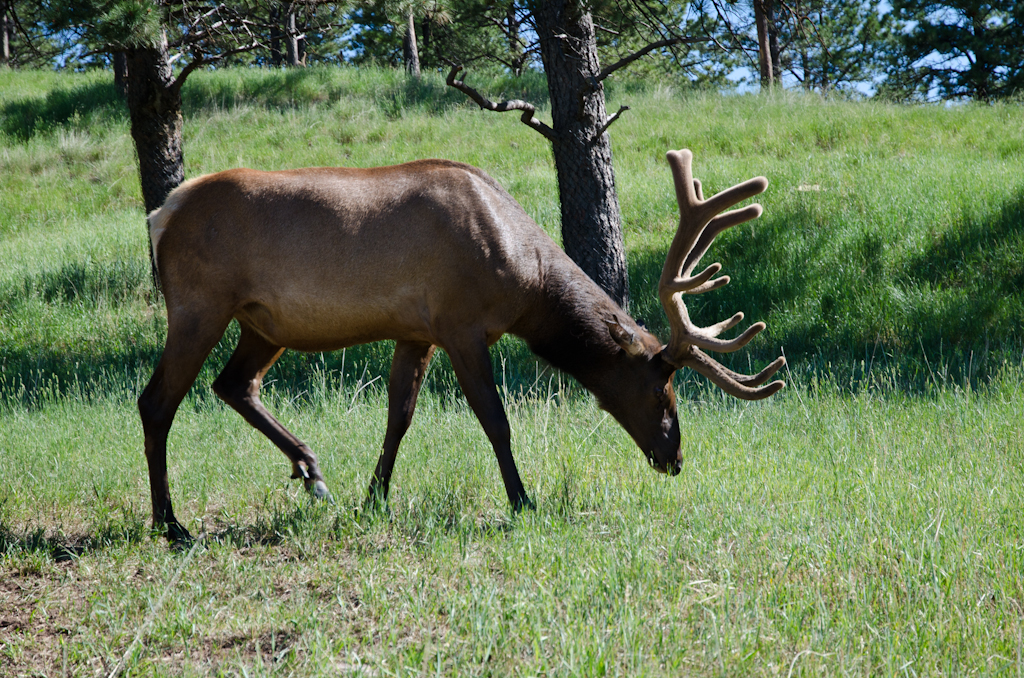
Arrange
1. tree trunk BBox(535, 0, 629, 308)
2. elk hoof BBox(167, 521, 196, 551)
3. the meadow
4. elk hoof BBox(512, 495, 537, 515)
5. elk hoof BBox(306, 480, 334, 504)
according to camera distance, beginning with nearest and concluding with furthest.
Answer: the meadow, elk hoof BBox(167, 521, 196, 551), elk hoof BBox(512, 495, 537, 515), elk hoof BBox(306, 480, 334, 504), tree trunk BBox(535, 0, 629, 308)

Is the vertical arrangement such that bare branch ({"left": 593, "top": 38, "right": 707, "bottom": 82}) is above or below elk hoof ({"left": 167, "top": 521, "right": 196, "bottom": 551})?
above

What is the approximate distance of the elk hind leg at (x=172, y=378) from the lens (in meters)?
4.34

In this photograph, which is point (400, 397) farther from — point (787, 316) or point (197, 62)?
point (787, 316)

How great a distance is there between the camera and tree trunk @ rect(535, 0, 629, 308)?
289 inches

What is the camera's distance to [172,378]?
4.38 metres

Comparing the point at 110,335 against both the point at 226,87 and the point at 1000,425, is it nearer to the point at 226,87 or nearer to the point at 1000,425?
the point at 1000,425

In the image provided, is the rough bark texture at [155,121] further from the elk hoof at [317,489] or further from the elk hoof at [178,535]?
the elk hoof at [178,535]

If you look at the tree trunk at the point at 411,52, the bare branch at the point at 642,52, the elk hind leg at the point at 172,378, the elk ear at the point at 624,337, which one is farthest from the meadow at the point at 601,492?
the tree trunk at the point at 411,52

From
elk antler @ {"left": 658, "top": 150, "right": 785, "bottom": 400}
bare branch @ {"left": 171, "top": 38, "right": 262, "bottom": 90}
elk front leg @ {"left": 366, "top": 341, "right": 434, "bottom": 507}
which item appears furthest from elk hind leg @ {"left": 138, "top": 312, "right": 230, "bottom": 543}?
bare branch @ {"left": 171, "top": 38, "right": 262, "bottom": 90}

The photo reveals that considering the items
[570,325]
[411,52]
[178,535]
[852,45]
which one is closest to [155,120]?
[178,535]

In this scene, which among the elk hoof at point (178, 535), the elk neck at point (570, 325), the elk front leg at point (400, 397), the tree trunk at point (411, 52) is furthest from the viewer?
the tree trunk at point (411, 52)

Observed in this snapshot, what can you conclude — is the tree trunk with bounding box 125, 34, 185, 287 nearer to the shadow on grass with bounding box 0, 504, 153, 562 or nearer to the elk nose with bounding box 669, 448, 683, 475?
the shadow on grass with bounding box 0, 504, 153, 562

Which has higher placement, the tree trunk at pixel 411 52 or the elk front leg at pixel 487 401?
the tree trunk at pixel 411 52

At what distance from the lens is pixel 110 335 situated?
9008 millimetres
